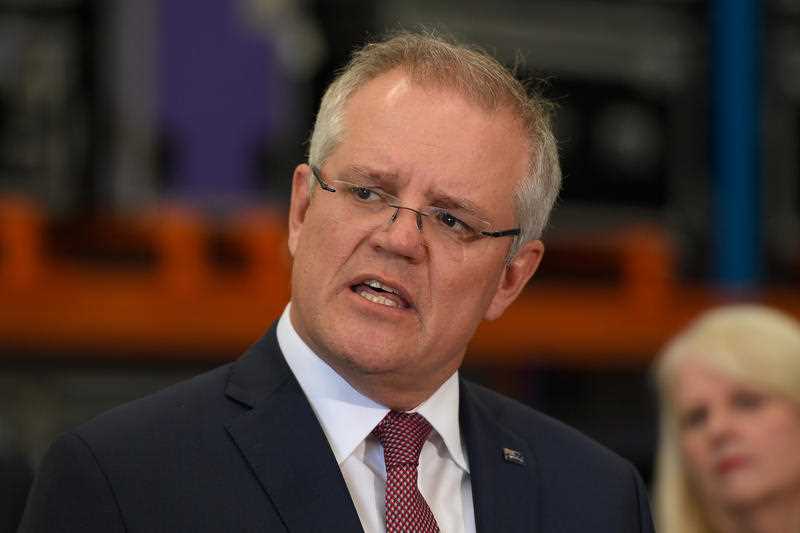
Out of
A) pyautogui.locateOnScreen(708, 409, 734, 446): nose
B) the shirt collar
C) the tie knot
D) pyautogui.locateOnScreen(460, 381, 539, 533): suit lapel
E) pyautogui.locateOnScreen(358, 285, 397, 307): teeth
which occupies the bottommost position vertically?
pyautogui.locateOnScreen(708, 409, 734, 446): nose

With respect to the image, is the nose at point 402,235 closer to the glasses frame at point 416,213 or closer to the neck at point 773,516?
the glasses frame at point 416,213

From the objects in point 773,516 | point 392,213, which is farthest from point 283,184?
point 392,213

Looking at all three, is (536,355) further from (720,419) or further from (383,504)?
(383,504)

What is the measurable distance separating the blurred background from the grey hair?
3189 millimetres

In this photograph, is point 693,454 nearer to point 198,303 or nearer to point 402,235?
point 402,235

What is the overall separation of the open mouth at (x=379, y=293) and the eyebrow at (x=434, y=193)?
6.0 inches

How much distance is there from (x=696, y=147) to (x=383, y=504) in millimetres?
6709

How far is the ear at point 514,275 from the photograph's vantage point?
2268mm

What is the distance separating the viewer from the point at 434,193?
6.60 ft

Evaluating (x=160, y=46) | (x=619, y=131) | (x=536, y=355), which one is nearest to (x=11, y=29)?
(x=160, y=46)

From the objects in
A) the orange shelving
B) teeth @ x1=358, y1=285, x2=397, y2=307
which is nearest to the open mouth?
teeth @ x1=358, y1=285, x2=397, y2=307

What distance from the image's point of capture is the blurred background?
5414mm

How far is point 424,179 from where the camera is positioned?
2.01 m

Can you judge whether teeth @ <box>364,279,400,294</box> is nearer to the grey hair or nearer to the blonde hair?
the grey hair
